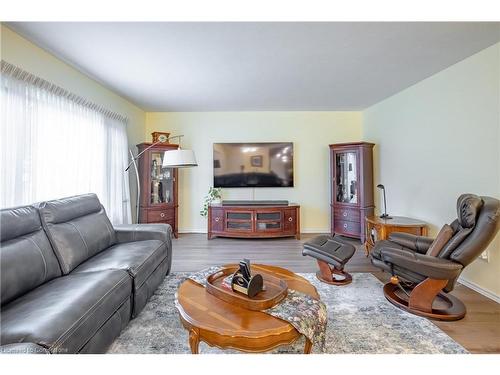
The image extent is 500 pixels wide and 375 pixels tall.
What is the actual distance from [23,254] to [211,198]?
3093mm

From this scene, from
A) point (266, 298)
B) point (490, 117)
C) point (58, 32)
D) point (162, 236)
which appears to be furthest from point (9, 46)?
point (490, 117)

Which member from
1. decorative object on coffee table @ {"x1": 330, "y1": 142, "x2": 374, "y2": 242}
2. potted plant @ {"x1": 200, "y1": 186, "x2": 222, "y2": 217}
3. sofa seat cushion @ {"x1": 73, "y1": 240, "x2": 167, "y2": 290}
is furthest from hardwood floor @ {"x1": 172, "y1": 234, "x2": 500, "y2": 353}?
sofa seat cushion @ {"x1": 73, "y1": 240, "x2": 167, "y2": 290}

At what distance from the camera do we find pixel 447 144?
2688 millimetres

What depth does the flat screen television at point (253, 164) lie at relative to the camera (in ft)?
14.6

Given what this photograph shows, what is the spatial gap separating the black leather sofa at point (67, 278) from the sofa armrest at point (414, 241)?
250cm

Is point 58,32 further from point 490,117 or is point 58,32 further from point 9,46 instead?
point 490,117

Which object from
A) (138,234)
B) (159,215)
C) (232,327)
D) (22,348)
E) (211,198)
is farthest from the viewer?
(211,198)

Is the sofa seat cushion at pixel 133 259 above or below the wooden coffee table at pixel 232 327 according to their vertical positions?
above

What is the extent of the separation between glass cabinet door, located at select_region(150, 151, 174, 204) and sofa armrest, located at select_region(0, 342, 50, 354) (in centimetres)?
320

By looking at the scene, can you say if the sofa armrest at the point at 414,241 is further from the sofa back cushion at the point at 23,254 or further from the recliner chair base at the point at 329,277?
the sofa back cushion at the point at 23,254

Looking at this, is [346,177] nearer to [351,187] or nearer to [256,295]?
[351,187]

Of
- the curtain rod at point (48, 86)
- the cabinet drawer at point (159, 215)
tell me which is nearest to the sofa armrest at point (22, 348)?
the curtain rod at point (48, 86)

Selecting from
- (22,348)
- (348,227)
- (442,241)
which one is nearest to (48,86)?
(22,348)

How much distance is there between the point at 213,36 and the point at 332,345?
8.37 feet
